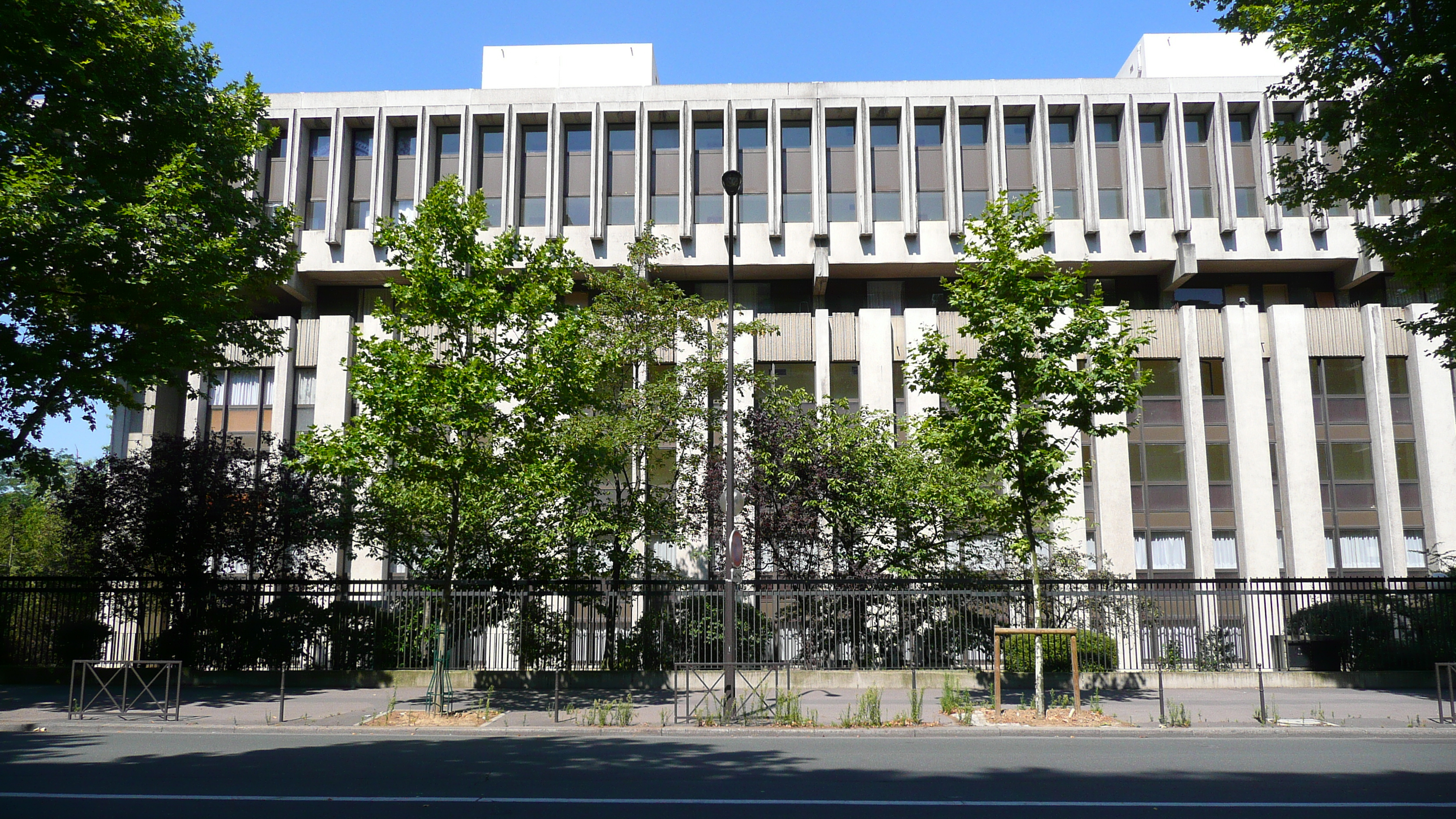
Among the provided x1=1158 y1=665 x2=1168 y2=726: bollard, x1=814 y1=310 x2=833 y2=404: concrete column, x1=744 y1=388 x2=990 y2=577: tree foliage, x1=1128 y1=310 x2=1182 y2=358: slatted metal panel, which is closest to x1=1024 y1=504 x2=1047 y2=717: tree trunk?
x1=1158 y1=665 x2=1168 y2=726: bollard

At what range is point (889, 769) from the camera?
1049 centimetres

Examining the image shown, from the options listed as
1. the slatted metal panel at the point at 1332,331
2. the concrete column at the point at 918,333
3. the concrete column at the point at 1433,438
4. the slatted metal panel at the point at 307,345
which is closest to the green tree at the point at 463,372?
the concrete column at the point at 918,333

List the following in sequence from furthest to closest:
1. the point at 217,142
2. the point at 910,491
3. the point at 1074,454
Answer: the point at 1074,454 → the point at 910,491 → the point at 217,142

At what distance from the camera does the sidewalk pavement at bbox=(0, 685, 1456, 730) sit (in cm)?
1475

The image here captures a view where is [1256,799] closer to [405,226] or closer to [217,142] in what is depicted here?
[405,226]

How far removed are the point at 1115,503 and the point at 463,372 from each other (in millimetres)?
22387

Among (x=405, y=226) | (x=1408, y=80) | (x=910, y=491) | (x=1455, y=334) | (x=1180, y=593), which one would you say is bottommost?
(x=1180, y=593)

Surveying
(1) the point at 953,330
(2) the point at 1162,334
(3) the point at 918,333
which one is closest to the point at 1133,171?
(2) the point at 1162,334

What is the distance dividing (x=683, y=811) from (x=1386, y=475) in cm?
3063

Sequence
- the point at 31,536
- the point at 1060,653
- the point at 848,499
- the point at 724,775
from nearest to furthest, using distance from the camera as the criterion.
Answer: the point at 724,775, the point at 1060,653, the point at 848,499, the point at 31,536

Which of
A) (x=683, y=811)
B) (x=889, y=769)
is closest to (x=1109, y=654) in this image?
(x=889, y=769)

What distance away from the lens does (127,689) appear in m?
17.6

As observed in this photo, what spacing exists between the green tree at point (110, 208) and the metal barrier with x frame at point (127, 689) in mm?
4540

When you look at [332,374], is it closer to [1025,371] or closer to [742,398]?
[742,398]
